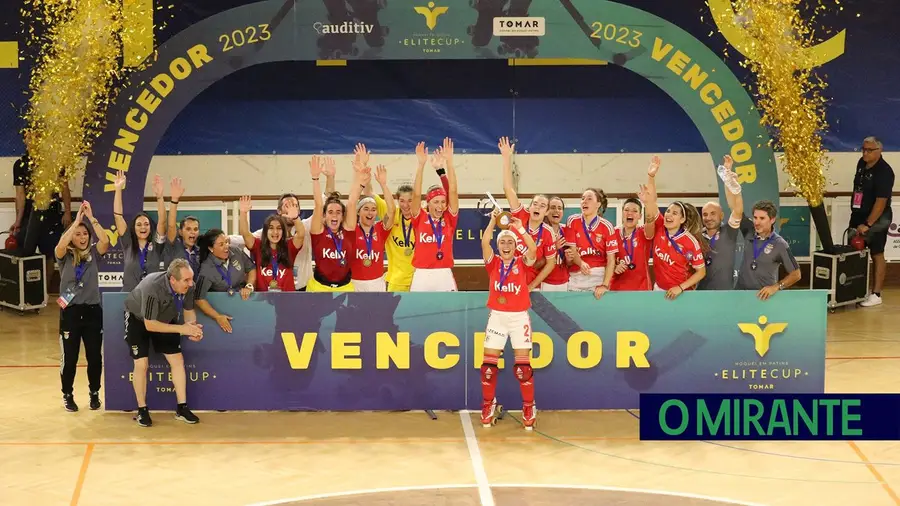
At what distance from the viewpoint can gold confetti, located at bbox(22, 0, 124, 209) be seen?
14406 millimetres

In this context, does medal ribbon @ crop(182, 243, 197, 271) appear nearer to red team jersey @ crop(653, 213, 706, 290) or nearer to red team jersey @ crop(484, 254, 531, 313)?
red team jersey @ crop(484, 254, 531, 313)

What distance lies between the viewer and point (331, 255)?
11422 millimetres

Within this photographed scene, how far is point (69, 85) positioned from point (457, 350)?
6.62 meters

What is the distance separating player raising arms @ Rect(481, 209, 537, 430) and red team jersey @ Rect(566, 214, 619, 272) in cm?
116

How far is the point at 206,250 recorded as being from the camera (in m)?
11.2

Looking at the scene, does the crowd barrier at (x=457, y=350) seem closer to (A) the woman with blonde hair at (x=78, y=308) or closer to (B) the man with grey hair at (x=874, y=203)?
(A) the woman with blonde hair at (x=78, y=308)

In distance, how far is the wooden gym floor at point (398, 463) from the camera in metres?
9.03

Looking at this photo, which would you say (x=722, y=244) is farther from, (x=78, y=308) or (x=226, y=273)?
(x=78, y=308)

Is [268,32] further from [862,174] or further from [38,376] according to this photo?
[862,174]

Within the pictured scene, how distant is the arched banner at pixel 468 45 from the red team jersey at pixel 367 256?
2582 mm

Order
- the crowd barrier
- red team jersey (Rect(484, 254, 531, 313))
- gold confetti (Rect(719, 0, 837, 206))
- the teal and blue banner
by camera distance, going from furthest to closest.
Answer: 1. gold confetti (Rect(719, 0, 837, 206))
2. the crowd barrier
3. red team jersey (Rect(484, 254, 531, 313))
4. the teal and blue banner

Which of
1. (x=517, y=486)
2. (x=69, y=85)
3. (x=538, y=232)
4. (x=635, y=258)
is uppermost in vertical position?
(x=69, y=85)

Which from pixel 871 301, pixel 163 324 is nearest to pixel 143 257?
pixel 163 324

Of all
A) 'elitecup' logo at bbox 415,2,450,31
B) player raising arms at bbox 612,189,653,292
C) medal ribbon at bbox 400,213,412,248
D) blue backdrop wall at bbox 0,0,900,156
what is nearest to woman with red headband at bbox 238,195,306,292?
medal ribbon at bbox 400,213,412,248
